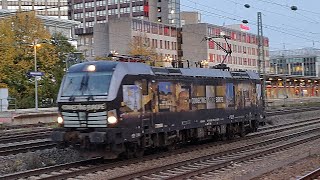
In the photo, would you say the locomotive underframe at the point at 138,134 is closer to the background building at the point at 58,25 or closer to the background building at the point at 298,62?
the background building at the point at 58,25

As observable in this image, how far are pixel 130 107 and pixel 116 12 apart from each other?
106460mm

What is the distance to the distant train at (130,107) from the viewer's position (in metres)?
15.7

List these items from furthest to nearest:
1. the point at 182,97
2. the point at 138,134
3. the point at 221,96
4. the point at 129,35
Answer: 1. the point at 129,35
2. the point at 221,96
3. the point at 182,97
4. the point at 138,134

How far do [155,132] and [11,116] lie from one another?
77.5ft

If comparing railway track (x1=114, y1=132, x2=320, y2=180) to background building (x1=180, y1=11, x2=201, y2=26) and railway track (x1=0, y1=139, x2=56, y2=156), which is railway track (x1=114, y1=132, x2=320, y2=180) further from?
background building (x1=180, y1=11, x2=201, y2=26)

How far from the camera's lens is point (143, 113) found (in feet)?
55.3

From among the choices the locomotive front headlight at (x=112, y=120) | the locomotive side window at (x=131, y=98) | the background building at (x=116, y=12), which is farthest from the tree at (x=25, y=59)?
the background building at (x=116, y=12)

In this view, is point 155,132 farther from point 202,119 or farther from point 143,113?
point 202,119

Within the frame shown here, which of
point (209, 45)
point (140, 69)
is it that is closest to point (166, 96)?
point (140, 69)

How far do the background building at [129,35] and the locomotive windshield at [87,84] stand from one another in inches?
2874

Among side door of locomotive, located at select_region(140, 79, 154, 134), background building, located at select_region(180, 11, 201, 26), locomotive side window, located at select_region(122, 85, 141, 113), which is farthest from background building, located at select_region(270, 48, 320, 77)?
locomotive side window, located at select_region(122, 85, 141, 113)

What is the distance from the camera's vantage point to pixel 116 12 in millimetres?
120688

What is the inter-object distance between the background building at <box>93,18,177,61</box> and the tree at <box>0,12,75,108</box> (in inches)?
1494

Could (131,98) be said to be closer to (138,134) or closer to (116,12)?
(138,134)
